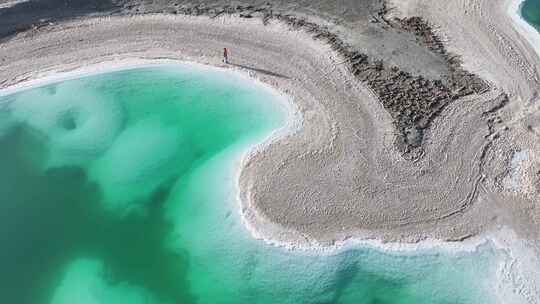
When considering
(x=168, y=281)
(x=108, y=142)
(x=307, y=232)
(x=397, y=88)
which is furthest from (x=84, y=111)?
(x=397, y=88)

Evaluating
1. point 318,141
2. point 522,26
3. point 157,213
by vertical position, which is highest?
point 318,141

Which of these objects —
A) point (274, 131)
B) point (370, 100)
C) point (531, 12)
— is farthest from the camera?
point (531, 12)

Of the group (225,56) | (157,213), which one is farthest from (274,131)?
(157,213)

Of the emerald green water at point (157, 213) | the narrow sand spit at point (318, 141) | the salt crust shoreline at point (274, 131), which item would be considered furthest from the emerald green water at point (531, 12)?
the emerald green water at point (157, 213)

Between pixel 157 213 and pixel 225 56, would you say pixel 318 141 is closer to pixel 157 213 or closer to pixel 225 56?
pixel 225 56

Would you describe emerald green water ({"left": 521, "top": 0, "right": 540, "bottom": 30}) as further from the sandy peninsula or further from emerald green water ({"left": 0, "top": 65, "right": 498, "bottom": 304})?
emerald green water ({"left": 0, "top": 65, "right": 498, "bottom": 304})

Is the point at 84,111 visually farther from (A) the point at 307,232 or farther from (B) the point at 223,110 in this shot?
(A) the point at 307,232

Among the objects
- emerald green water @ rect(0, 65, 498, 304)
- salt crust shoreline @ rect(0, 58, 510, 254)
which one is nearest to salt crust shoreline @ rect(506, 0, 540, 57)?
salt crust shoreline @ rect(0, 58, 510, 254)
